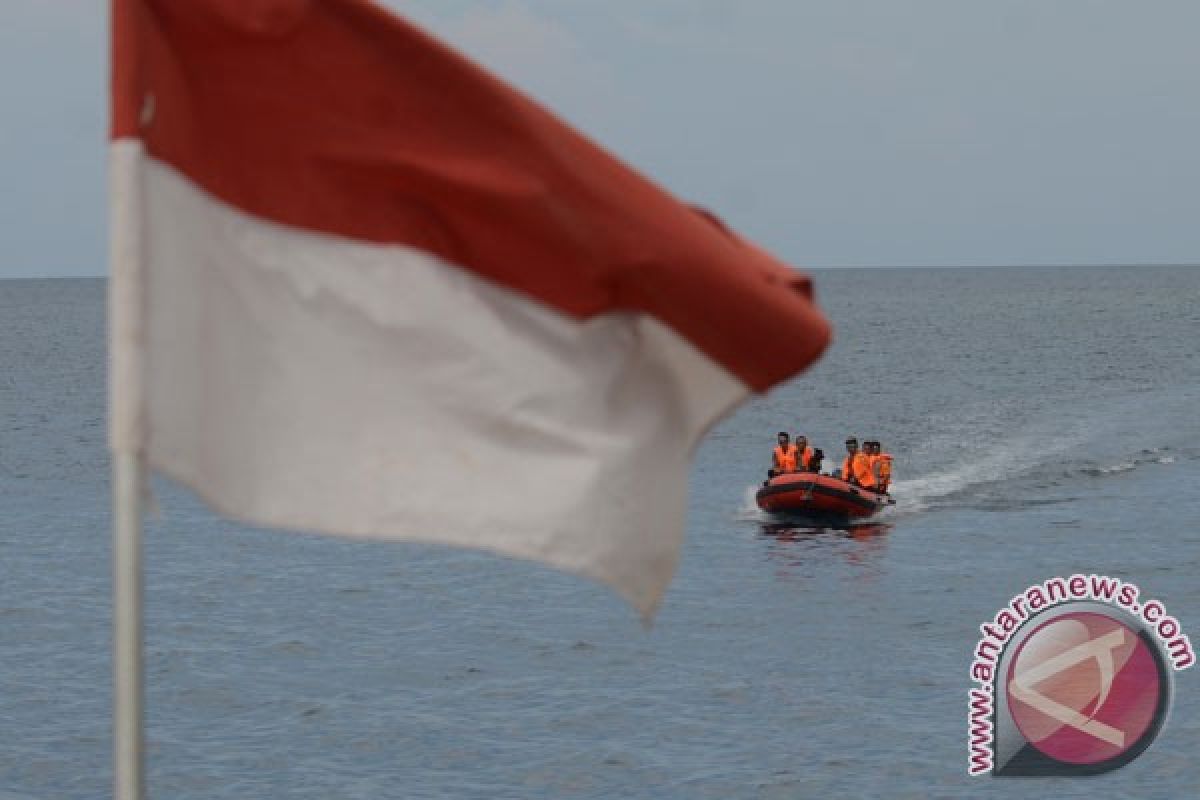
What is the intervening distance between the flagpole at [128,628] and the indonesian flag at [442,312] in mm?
558

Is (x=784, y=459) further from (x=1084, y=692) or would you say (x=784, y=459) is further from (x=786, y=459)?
(x=1084, y=692)

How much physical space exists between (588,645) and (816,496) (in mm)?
11111

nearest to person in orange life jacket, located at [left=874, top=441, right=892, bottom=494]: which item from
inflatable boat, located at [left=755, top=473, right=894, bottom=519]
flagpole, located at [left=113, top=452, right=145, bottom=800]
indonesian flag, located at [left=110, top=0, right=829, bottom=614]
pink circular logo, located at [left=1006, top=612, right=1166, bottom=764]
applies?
inflatable boat, located at [left=755, top=473, right=894, bottom=519]

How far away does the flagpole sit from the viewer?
176 inches

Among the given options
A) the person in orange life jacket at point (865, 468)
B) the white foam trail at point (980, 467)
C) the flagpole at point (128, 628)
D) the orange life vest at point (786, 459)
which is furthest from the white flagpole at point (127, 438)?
the white foam trail at point (980, 467)

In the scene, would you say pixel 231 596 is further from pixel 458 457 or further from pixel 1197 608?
pixel 458 457

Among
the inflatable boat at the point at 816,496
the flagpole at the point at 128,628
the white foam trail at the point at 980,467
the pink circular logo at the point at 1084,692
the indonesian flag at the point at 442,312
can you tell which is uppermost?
Result: the white foam trail at the point at 980,467

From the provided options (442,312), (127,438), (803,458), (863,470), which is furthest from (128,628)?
(863,470)

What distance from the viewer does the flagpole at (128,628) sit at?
14.7ft

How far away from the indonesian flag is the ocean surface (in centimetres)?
1488

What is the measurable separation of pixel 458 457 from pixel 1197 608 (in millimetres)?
29475

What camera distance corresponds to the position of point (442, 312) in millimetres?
5375

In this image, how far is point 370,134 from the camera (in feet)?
17.3

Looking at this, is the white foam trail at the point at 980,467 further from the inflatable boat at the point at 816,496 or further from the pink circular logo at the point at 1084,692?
the pink circular logo at the point at 1084,692
